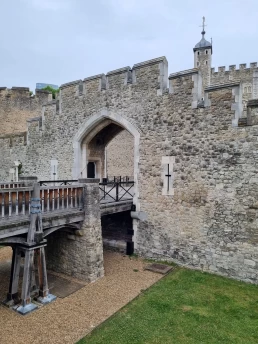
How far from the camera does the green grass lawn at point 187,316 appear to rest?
484cm

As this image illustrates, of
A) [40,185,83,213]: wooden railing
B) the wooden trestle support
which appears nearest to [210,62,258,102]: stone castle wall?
[40,185,83,213]: wooden railing

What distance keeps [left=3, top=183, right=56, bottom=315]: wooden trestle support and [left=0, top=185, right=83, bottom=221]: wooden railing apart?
0.20m

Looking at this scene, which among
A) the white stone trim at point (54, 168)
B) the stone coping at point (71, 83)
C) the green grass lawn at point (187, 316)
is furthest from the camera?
the white stone trim at point (54, 168)

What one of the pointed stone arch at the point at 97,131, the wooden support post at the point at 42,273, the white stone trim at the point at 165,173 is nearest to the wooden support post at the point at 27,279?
the wooden support post at the point at 42,273

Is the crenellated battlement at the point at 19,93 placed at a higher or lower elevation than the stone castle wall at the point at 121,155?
higher

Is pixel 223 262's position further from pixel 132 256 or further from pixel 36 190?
pixel 36 190

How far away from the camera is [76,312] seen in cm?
566

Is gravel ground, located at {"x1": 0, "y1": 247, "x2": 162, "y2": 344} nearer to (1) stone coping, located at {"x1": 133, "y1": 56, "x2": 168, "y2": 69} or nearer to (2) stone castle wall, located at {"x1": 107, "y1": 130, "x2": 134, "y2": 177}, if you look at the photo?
(1) stone coping, located at {"x1": 133, "y1": 56, "x2": 168, "y2": 69}

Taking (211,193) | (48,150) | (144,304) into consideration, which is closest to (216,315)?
(144,304)

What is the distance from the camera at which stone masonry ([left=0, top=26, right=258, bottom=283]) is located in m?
7.21

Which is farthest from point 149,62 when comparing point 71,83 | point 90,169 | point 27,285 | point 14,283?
point 14,283

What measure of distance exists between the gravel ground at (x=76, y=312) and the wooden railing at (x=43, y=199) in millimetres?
2085

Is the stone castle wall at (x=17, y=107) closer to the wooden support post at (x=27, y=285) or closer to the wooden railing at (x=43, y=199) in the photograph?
the wooden railing at (x=43, y=199)

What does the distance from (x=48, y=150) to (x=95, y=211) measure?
5.59 meters
